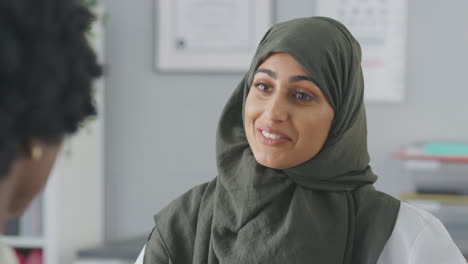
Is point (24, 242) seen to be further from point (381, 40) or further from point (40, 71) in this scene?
point (40, 71)

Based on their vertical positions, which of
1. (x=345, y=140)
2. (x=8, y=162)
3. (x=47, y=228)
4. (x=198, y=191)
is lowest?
(x=47, y=228)

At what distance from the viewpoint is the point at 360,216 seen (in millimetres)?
1524

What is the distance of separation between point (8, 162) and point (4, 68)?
98mm

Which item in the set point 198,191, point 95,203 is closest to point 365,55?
point 95,203

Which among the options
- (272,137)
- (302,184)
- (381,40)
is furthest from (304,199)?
(381,40)

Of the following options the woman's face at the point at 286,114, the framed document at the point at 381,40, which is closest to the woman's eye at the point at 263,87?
the woman's face at the point at 286,114

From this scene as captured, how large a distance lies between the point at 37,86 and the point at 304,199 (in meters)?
0.85

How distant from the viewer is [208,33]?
10.5 ft

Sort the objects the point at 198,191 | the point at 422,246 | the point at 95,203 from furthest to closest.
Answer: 1. the point at 95,203
2. the point at 198,191
3. the point at 422,246

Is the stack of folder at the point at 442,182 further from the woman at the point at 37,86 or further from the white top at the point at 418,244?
the woman at the point at 37,86

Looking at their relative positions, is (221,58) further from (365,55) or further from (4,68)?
(4,68)

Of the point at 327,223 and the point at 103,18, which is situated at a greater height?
the point at 103,18

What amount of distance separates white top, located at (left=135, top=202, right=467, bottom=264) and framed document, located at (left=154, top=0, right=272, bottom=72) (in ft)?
5.63

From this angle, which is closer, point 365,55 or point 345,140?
point 345,140
